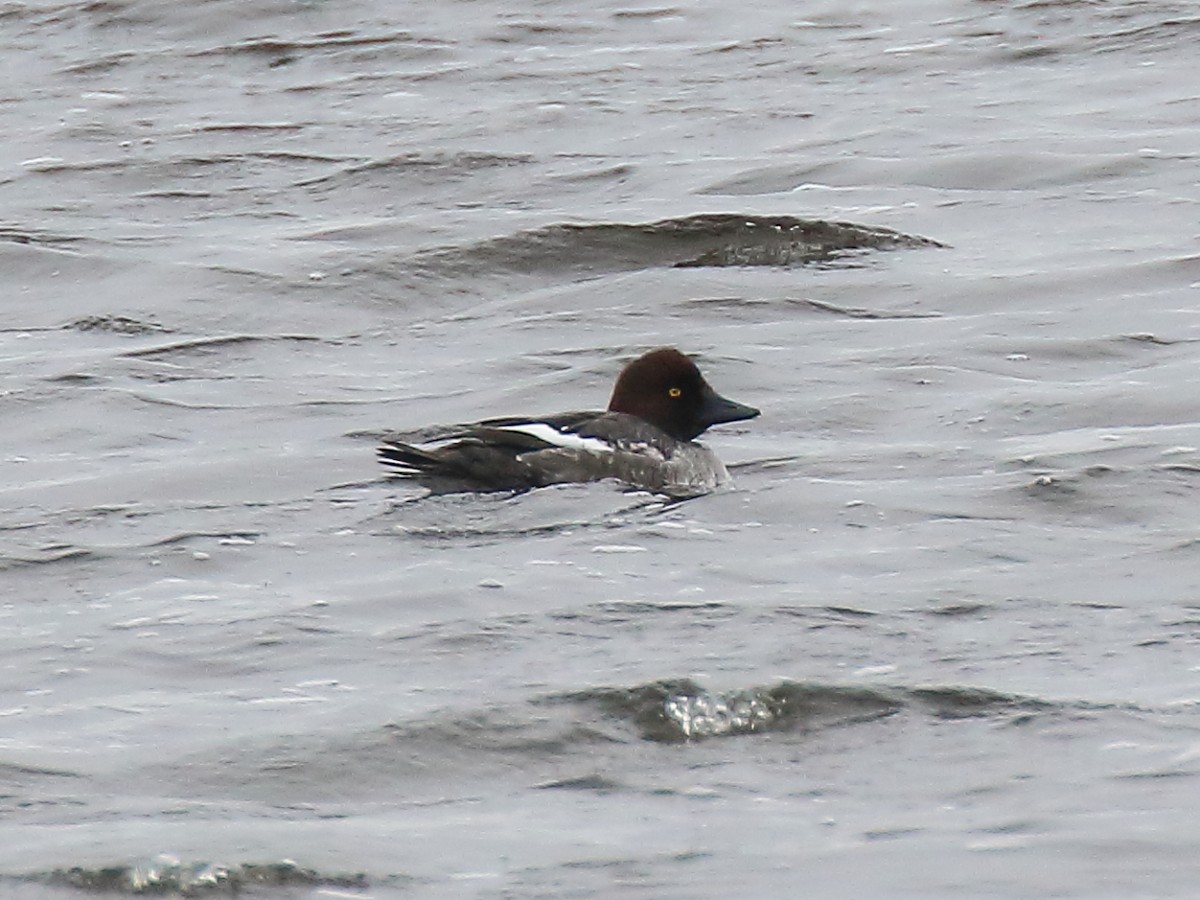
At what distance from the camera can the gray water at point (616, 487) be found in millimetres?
6496

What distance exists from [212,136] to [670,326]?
640 centimetres

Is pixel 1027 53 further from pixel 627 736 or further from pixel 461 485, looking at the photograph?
pixel 627 736

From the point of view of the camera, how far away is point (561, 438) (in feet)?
33.3

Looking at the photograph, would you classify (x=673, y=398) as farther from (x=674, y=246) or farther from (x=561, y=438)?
(x=674, y=246)

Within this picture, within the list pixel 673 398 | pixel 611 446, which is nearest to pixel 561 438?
pixel 611 446

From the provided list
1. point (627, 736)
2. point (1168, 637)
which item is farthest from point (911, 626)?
point (627, 736)

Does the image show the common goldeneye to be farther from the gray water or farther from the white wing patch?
the gray water

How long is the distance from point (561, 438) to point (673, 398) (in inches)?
32.9

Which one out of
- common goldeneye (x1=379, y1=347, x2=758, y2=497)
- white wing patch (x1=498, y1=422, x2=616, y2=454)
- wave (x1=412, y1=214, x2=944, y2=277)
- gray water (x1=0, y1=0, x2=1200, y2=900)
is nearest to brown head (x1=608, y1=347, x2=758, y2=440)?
common goldeneye (x1=379, y1=347, x2=758, y2=497)

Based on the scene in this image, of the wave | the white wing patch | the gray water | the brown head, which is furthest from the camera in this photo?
the wave

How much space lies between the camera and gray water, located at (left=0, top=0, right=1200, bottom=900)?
6496 mm

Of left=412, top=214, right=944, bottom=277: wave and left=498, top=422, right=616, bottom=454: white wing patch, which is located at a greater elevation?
left=498, top=422, right=616, bottom=454: white wing patch

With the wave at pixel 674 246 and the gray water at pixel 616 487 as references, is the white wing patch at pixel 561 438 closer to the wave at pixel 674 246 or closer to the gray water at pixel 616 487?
the gray water at pixel 616 487

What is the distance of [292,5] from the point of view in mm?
23578
